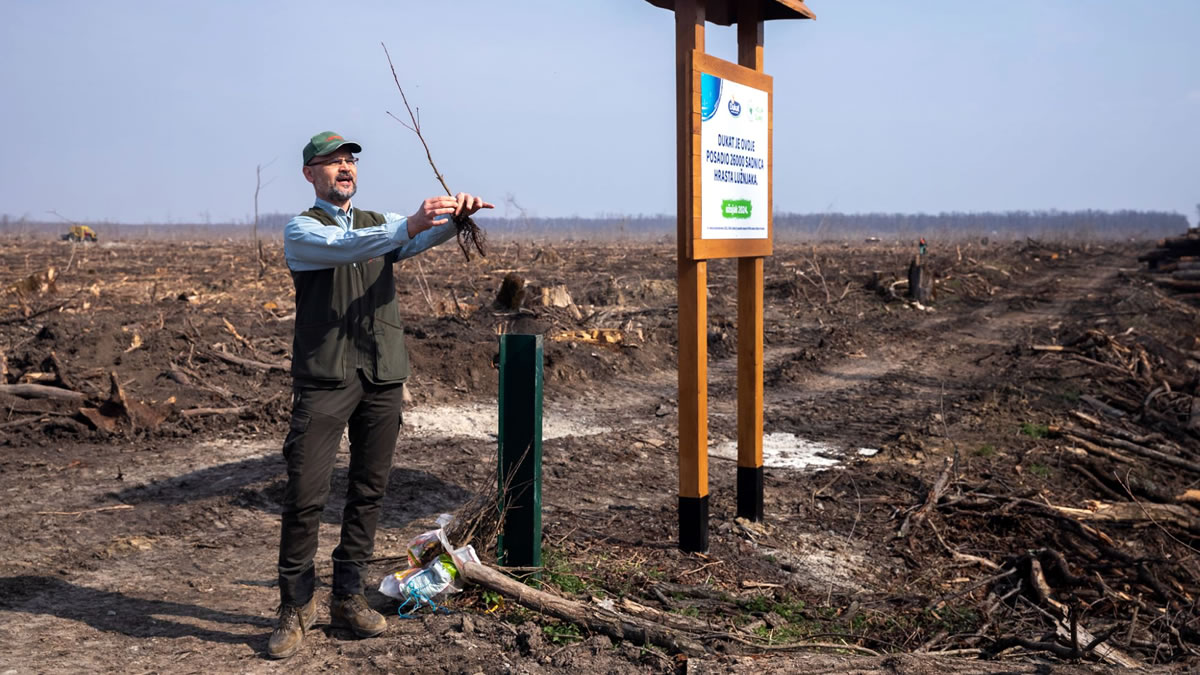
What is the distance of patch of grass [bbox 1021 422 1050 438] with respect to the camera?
939 cm

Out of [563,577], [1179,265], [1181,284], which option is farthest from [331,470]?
[1179,265]

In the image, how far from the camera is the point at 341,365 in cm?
406

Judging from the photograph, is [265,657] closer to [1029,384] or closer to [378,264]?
[378,264]

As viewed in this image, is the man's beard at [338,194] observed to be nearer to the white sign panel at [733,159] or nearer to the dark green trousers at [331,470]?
the dark green trousers at [331,470]

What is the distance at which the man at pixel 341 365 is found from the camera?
3943mm

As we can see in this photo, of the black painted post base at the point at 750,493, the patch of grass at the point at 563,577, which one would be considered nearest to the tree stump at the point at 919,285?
the black painted post base at the point at 750,493

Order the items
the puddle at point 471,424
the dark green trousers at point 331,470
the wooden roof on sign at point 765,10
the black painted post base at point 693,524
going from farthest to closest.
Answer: the puddle at point 471,424 < the wooden roof on sign at point 765,10 < the black painted post base at point 693,524 < the dark green trousers at point 331,470

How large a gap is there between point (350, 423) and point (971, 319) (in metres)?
17.9

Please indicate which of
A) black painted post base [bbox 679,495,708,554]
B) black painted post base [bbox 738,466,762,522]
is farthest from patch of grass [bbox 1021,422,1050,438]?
black painted post base [bbox 679,495,708,554]

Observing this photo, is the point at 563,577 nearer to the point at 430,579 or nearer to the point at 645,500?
the point at 430,579

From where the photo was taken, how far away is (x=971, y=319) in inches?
789

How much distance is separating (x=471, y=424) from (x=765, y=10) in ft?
16.9

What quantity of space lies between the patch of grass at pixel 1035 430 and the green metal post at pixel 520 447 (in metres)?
6.26

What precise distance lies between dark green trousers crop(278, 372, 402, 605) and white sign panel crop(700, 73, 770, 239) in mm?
2025
